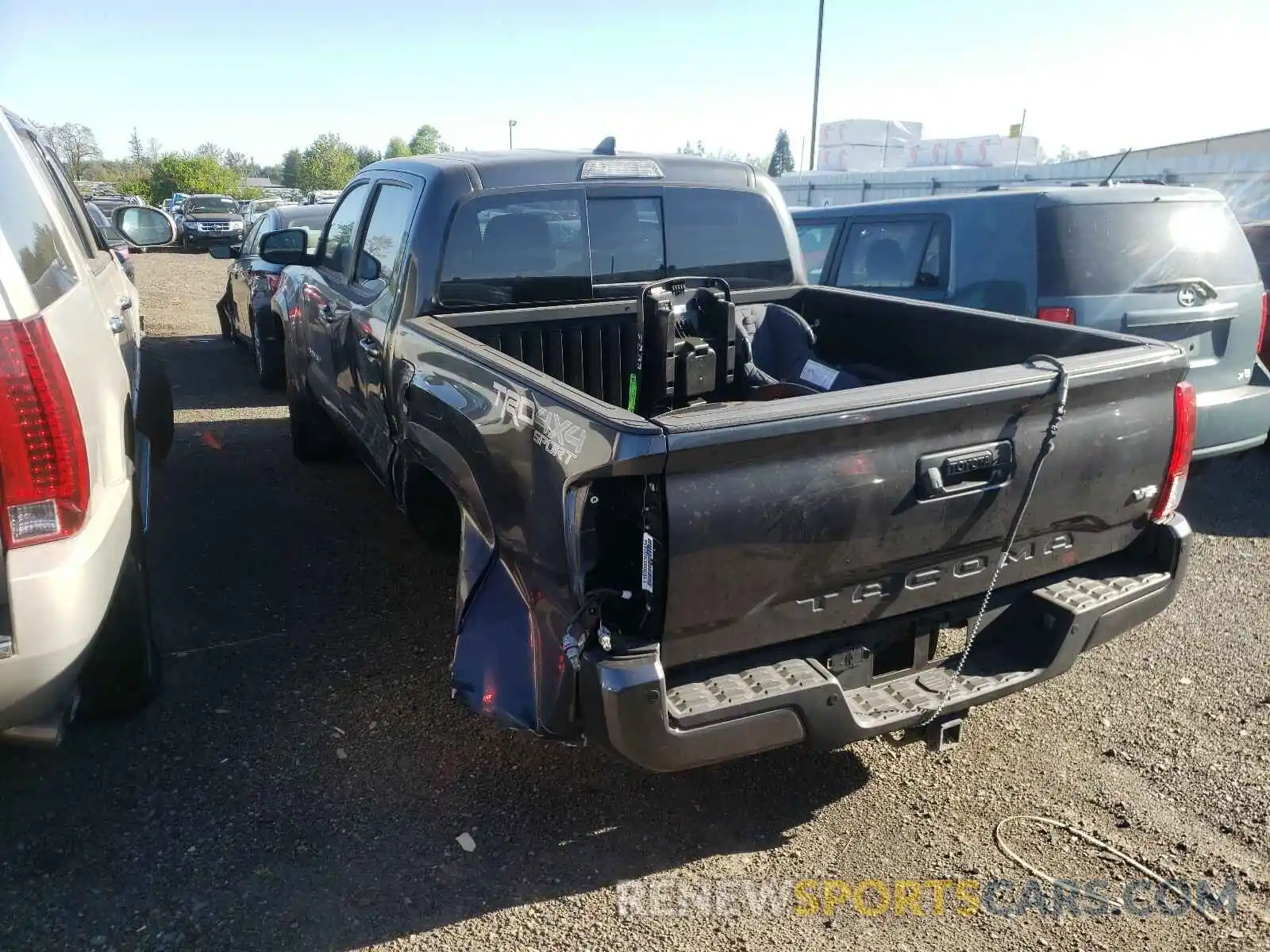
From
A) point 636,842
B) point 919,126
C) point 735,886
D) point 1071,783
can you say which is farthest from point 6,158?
point 919,126

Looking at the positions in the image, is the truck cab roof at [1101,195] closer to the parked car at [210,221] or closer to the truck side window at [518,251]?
the truck side window at [518,251]

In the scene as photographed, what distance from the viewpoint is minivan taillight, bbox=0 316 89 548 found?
2303 millimetres

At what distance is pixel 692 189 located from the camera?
4.46 meters

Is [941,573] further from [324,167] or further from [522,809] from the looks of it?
[324,167]

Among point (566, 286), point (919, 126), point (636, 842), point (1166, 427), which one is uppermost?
point (919, 126)

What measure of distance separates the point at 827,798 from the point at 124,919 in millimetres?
2056

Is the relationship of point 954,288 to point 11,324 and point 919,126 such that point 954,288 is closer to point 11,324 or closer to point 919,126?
point 11,324

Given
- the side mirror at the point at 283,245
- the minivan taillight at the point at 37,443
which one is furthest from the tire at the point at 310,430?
the minivan taillight at the point at 37,443

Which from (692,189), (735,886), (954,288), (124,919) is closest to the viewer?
(124,919)

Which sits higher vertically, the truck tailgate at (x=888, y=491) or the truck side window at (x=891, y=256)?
the truck side window at (x=891, y=256)

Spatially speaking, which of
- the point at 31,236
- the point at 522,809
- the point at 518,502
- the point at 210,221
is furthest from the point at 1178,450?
the point at 210,221

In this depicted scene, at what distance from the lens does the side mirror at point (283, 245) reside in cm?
514

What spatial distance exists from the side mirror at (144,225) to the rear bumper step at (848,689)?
5824 mm

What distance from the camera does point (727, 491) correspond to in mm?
2318
